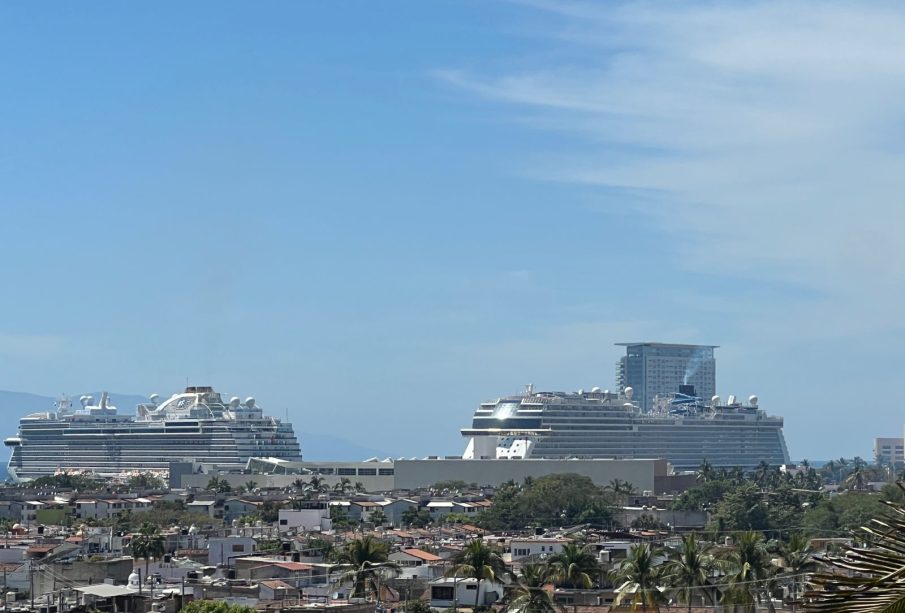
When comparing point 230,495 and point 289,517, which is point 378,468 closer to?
point 230,495

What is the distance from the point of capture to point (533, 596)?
143 ft

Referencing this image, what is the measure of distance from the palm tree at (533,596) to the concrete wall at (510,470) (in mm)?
94936

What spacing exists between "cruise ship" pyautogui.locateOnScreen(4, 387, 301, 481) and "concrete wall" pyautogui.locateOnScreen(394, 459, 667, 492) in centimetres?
3078

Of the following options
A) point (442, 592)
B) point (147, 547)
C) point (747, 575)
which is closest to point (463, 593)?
point (442, 592)

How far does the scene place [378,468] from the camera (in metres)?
158

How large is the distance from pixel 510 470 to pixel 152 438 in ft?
159

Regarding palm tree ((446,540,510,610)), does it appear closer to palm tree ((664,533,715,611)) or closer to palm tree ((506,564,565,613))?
palm tree ((506,564,565,613))

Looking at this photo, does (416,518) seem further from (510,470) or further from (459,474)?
(510,470)

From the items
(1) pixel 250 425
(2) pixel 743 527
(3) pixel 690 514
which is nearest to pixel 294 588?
(2) pixel 743 527

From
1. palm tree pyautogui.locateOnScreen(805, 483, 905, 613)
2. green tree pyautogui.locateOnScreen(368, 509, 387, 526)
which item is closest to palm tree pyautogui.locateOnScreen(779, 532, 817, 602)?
palm tree pyautogui.locateOnScreen(805, 483, 905, 613)

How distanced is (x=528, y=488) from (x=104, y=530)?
140 feet

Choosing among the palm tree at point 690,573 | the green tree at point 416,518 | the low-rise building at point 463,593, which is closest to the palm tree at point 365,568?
the low-rise building at point 463,593

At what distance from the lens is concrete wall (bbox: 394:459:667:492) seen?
145 meters

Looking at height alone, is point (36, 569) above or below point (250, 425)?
below
